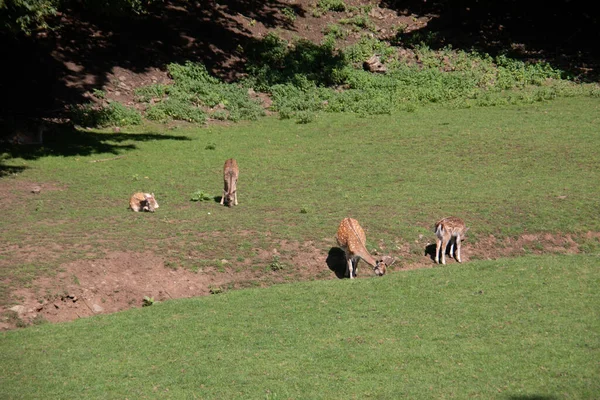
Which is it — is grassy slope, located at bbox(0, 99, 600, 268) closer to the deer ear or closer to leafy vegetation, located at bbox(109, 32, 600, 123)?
the deer ear

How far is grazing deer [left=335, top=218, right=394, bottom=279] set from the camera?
14.1 m

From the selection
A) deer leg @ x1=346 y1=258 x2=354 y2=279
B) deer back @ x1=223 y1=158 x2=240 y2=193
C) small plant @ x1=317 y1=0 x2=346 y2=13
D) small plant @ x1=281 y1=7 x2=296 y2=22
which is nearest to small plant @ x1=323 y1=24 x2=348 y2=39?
small plant @ x1=281 y1=7 x2=296 y2=22

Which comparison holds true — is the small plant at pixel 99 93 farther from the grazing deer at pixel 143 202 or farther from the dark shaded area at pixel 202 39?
the grazing deer at pixel 143 202

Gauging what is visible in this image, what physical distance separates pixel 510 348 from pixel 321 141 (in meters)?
13.8

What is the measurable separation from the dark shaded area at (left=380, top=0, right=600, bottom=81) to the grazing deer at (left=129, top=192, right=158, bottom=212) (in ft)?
62.5

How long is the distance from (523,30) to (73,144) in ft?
69.0

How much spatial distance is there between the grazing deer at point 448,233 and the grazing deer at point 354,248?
111 centimetres

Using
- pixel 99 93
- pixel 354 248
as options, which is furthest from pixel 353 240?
pixel 99 93

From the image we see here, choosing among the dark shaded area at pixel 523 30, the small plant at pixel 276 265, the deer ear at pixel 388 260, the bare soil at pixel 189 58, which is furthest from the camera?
the dark shaded area at pixel 523 30

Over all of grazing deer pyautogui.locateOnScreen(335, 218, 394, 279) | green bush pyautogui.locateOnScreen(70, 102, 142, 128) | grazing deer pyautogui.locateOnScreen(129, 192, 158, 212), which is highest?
green bush pyautogui.locateOnScreen(70, 102, 142, 128)

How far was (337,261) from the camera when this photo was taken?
15.0 meters

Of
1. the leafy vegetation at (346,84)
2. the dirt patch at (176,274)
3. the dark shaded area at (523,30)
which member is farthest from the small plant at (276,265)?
the dark shaded area at (523,30)

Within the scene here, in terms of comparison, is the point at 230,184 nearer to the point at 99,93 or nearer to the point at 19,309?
the point at 19,309

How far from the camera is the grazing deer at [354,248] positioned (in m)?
14.1
